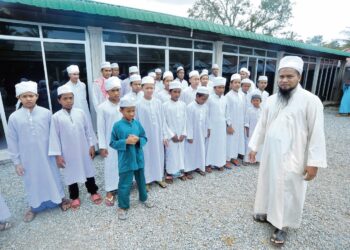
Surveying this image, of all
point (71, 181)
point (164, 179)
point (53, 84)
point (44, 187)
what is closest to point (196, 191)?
point (164, 179)

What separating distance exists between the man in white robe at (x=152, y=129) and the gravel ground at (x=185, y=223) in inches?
11.2

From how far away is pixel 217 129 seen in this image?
13.6 ft

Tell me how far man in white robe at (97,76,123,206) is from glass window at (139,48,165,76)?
135 inches

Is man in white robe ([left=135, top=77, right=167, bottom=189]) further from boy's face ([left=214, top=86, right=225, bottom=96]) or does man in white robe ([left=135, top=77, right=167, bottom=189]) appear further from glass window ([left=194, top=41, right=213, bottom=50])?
glass window ([left=194, top=41, right=213, bottom=50])

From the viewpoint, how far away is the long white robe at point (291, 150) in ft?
7.16

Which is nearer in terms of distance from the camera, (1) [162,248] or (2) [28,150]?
(1) [162,248]

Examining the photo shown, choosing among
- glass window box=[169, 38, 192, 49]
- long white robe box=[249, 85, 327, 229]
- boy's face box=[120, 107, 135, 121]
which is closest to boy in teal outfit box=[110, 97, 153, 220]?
boy's face box=[120, 107, 135, 121]

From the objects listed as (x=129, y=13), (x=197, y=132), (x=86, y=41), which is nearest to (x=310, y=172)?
(x=197, y=132)

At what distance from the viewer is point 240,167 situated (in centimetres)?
447

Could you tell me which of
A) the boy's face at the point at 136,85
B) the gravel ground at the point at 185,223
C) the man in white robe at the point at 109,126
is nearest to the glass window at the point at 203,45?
the boy's face at the point at 136,85

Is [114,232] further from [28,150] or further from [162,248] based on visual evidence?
[28,150]

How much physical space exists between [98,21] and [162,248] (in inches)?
190

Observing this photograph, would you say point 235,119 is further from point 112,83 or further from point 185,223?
point 112,83

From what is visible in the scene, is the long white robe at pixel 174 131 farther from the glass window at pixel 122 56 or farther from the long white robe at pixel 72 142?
the glass window at pixel 122 56
